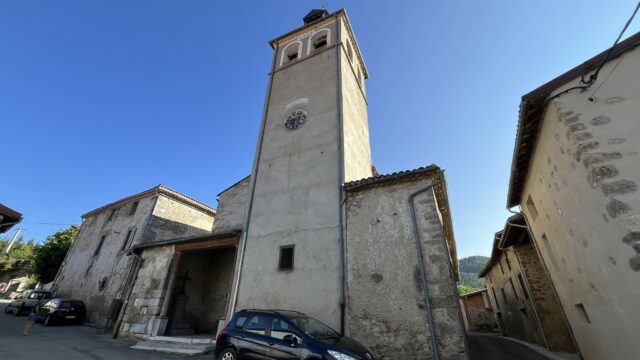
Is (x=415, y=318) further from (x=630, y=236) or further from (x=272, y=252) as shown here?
(x=272, y=252)

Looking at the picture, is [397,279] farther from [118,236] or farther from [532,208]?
[118,236]

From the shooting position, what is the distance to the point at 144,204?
59.3 ft

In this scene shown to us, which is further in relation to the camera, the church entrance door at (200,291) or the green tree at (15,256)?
the green tree at (15,256)

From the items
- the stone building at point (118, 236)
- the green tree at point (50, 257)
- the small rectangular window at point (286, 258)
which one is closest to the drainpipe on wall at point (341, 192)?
the small rectangular window at point (286, 258)

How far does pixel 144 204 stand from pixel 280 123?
40.7ft

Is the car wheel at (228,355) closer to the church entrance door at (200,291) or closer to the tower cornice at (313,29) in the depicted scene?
the church entrance door at (200,291)

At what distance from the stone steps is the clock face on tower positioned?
7814 millimetres

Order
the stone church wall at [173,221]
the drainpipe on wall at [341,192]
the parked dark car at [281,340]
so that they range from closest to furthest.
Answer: the parked dark car at [281,340] < the drainpipe on wall at [341,192] < the stone church wall at [173,221]

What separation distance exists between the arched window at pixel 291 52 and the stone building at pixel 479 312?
22095mm

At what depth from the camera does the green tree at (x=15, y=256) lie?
32.6 meters

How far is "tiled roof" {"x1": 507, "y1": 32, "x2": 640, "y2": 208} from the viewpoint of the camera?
512 cm

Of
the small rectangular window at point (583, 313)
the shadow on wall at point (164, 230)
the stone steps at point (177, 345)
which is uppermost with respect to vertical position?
the shadow on wall at point (164, 230)

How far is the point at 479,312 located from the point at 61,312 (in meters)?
28.2

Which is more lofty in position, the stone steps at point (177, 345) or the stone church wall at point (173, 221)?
the stone church wall at point (173, 221)
